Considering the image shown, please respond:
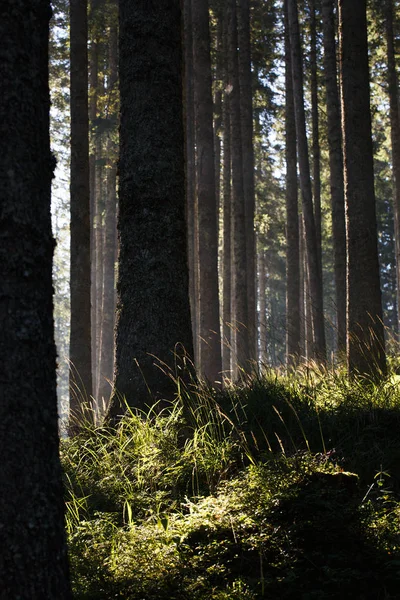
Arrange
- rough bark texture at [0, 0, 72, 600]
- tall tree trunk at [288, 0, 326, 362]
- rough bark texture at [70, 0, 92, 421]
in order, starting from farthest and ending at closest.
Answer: tall tree trunk at [288, 0, 326, 362]
rough bark texture at [70, 0, 92, 421]
rough bark texture at [0, 0, 72, 600]

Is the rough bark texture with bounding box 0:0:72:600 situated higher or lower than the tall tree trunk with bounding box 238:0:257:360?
lower

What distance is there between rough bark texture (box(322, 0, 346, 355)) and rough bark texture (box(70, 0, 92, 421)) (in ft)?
21.1

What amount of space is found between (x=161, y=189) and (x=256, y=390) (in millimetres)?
2119

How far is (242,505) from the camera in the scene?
3648 mm

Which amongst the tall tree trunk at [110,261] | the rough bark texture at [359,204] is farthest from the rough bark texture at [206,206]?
the tall tree trunk at [110,261]

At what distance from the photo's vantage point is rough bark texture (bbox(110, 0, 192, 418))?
18.1 feet

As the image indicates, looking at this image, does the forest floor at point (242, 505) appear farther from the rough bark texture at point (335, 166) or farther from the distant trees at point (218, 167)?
the rough bark texture at point (335, 166)

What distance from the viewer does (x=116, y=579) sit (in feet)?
10.3

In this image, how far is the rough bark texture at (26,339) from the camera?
7.88 feet

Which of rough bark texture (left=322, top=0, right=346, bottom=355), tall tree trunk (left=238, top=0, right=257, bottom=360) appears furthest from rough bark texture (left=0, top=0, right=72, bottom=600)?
tall tree trunk (left=238, top=0, right=257, bottom=360)

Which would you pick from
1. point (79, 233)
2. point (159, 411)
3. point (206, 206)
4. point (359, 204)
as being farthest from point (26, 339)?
point (206, 206)

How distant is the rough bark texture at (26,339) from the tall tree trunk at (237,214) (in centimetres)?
1015

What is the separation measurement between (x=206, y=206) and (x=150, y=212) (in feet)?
24.7

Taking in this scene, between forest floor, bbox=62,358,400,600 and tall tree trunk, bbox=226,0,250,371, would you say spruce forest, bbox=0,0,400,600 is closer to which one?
forest floor, bbox=62,358,400,600
